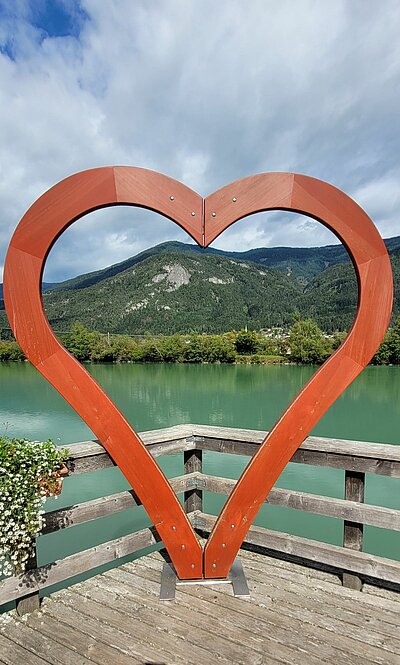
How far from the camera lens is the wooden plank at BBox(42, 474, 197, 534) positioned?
2.27m

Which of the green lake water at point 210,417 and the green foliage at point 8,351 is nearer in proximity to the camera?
the green lake water at point 210,417

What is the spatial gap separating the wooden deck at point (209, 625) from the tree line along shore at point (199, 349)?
3390 centimetres

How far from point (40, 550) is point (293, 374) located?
26.3 metres

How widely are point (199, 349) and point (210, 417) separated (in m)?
22.8

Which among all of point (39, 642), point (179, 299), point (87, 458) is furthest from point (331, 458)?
point (179, 299)

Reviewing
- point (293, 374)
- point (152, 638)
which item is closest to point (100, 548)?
point (152, 638)

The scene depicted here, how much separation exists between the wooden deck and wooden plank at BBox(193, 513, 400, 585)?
10 centimetres

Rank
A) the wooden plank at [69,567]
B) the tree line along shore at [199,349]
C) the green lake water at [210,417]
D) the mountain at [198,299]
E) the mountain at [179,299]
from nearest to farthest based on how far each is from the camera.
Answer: the wooden plank at [69,567] < the green lake water at [210,417] < the tree line along shore at [199,349] < the mountain at [198,299] < the mountain at [179,299]

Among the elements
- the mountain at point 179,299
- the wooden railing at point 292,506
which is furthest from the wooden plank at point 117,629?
the mountain at point 179,299

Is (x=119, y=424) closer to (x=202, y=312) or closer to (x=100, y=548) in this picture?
(x=100, y=548)

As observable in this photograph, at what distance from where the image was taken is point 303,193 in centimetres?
226

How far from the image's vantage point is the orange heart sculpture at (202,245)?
2.18 metres

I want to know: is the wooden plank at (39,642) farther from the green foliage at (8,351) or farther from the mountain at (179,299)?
the mountain at (179,299)

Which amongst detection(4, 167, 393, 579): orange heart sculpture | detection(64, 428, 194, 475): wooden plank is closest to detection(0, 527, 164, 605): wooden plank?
detection(4, 167, 393, 579): orange heart sculpture
